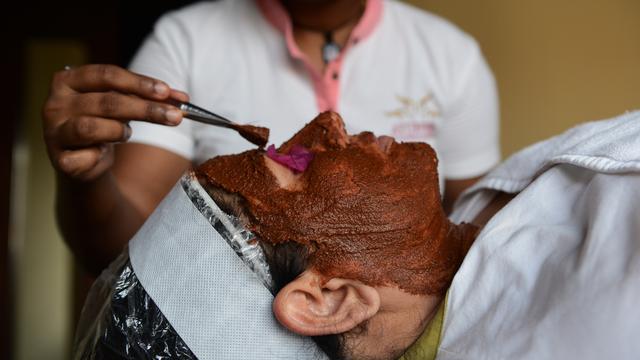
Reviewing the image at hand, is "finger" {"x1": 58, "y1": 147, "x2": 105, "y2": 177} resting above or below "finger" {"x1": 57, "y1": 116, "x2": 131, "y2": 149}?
below

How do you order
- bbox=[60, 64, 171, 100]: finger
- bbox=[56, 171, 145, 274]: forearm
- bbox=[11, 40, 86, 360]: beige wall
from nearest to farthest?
bbox=[60, 64, 171, 100]: finger → bbox=[56, 171, 145, 274]: forearm → bbox=[11, 40, 86, 360]: beige wall

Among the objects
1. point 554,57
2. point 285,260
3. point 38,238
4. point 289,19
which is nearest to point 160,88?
point 285,260

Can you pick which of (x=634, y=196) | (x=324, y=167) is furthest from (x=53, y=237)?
(x=634, y=196)

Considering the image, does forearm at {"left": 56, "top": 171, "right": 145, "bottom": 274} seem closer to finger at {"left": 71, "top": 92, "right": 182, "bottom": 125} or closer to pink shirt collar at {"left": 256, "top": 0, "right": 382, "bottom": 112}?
finger at {"left": 71, "top": 92, "right": 182, "bottom": 125}

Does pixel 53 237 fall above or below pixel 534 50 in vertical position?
below

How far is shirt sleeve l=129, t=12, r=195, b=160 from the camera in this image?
1.15m

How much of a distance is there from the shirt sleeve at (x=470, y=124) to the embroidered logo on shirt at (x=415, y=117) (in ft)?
0.11

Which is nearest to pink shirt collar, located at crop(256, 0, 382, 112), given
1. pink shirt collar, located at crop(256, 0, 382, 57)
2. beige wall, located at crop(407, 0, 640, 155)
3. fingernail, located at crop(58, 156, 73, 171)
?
pink shirt collar, located at crop(256, 0, 382, 57)

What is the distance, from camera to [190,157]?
122cm

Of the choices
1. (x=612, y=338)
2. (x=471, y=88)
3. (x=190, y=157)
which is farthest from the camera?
(x=471, y=88)

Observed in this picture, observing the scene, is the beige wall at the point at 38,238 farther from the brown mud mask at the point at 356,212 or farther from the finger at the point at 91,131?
the brown mud mask at the point at 356,212

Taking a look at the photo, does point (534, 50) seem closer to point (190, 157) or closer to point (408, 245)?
point (190, 157)

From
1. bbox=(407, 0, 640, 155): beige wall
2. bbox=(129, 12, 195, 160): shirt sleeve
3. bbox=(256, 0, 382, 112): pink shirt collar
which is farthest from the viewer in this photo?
bbox=(407, 0, 640, 155): beige wall

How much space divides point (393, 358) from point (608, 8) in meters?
1.32
